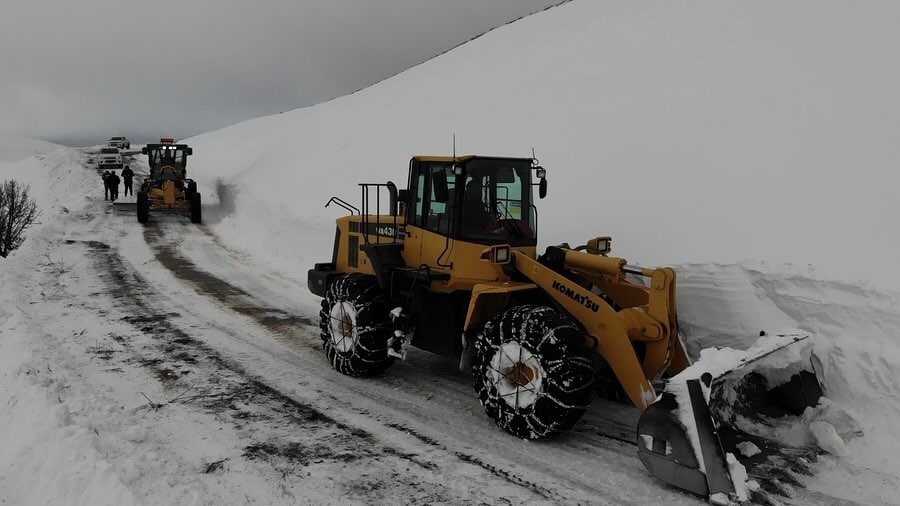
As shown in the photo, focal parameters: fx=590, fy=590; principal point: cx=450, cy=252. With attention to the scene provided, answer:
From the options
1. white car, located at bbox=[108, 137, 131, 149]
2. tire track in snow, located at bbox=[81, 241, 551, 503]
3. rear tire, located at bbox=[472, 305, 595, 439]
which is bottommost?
tire track in snow, located at bbox=[81, 241, 551, 503]

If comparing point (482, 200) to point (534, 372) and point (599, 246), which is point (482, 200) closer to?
point (599, 246)

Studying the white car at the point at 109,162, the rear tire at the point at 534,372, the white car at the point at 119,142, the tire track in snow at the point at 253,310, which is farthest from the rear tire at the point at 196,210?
the white car at the point at 119,142

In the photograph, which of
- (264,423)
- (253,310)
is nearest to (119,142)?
(253,310)

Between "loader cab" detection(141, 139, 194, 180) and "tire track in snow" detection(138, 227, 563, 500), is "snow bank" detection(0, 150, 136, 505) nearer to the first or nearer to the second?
"tire track in snow" detection(138, 227, 563, 500)

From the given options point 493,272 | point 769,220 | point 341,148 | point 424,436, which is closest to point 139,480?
point 424,436

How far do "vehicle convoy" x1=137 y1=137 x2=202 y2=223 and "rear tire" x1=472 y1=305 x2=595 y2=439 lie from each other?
17.2 metres

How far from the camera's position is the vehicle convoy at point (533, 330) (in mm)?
4324

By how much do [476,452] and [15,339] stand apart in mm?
5957

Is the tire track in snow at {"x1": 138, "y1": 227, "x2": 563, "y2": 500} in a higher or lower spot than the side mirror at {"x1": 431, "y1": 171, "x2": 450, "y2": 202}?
lower

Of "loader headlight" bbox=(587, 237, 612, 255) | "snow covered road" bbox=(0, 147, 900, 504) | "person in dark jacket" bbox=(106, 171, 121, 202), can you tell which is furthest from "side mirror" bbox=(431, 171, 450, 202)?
"person in dark jacket" bbox=(106, 171, 121, 202)

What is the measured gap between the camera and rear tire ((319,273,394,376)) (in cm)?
657

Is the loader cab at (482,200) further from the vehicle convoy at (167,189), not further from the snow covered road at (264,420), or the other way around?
the vehicle convoy at (167,189)

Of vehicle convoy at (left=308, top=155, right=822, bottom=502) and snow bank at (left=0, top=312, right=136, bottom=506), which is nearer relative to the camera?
snow bank at (left=0, top=312, right=136, bottom=506)

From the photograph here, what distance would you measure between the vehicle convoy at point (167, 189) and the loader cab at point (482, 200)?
1588cm
